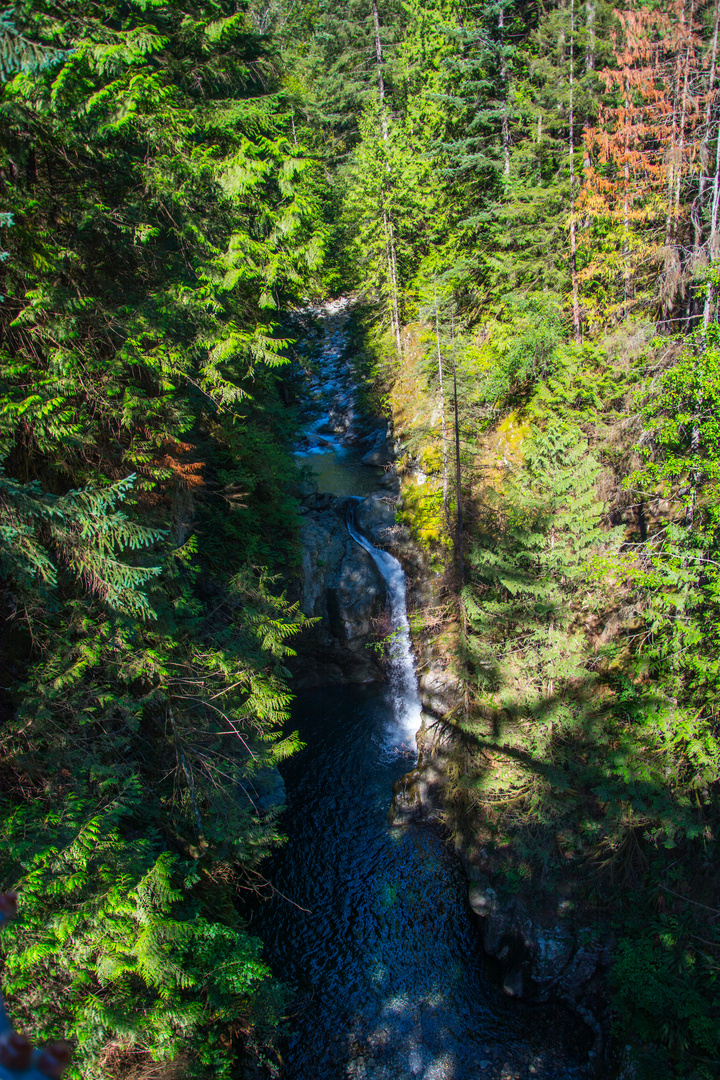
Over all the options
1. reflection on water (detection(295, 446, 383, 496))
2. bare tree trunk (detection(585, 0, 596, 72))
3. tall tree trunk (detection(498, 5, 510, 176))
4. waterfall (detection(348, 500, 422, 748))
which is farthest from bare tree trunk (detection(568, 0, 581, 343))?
reflection on water (detection(295, 446, 383, 496))

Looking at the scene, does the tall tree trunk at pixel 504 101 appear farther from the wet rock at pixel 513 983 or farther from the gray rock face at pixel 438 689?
the wet rock at pixel 513 983

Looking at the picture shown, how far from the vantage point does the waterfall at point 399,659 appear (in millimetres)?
17033

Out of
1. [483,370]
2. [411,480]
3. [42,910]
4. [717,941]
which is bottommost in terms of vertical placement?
[717,941]

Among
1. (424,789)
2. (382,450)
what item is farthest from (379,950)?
(382,450)

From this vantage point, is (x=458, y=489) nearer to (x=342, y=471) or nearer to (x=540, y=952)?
(x=540, y=952)

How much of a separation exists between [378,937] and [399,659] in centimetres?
793

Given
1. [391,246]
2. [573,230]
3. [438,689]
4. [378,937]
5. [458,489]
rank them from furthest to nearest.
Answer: [391,246], [438,689], [573,230], [458,489], [378,937]

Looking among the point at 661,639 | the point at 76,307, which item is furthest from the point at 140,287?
the point at 661,639

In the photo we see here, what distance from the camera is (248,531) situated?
13.8m

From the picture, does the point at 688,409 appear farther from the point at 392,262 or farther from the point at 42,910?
the point at 392,262

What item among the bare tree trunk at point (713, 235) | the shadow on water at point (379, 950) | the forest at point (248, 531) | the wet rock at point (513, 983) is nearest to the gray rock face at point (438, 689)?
the forest at point (248, 531)

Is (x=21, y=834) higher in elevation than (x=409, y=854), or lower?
higher

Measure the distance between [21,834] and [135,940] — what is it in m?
1.82

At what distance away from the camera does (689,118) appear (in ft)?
37.3
